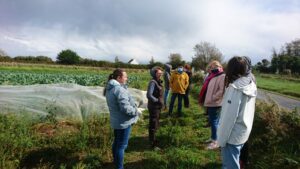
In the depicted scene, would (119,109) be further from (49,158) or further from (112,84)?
(49,158)

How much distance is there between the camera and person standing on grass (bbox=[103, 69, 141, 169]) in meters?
4.22

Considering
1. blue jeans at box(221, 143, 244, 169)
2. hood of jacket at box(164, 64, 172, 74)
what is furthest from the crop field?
blue jeans at box(221, 143, 244, 169)

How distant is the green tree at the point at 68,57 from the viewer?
6745 cm

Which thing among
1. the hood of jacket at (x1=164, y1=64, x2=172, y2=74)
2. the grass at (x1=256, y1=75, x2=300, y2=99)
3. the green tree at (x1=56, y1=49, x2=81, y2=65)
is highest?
the green tree at (x1=56, y1=49, x2=81, y2=65)

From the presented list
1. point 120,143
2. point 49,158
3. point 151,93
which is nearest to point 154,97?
point 151,93

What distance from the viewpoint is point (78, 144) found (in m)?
5.30

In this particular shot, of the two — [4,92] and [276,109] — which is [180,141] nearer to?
[276,109]

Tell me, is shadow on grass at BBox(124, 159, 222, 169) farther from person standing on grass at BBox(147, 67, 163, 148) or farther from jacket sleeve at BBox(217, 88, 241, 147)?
jacket sleeve at BBox(217, 88, 241, 147)

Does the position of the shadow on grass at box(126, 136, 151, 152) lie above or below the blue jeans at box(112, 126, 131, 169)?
below

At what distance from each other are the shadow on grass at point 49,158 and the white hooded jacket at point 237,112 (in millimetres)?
3166

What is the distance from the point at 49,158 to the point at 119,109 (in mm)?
2057

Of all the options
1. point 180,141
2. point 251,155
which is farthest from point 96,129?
point 251,155

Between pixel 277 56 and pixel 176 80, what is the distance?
2784 inches

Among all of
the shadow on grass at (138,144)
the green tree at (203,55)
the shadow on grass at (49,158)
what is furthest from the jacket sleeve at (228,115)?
the green tree at (203,55)
